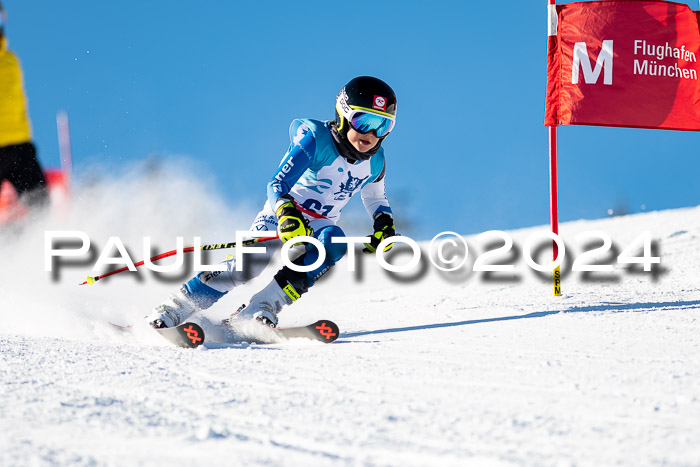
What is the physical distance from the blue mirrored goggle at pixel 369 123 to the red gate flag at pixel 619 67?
2.39 metres

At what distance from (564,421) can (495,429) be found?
8.6 inches

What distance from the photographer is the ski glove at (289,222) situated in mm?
3881

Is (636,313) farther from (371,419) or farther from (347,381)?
(371,419)

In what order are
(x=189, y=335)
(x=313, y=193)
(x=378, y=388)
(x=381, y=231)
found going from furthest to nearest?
(x=381, y=231) → (x=313, y=193) → (x=189, y=335) → (x=378, y=388)

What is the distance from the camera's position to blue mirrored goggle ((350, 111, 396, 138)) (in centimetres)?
409

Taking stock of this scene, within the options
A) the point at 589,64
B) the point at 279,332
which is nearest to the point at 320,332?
the point at 279,332

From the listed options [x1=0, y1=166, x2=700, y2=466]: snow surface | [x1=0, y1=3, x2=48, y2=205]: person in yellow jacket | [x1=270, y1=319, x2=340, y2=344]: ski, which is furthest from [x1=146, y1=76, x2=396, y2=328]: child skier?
[x1=0, y1=3, x2=48, y2=205]: person in yellow jacket

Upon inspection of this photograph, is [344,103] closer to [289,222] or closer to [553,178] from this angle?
[289,222]

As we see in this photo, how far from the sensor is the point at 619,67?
605 centimetres

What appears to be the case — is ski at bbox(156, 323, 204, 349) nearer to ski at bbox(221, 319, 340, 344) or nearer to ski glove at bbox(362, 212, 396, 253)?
ski at bbox(221, 319, 340, 344)

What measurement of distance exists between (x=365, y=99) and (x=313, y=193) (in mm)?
710

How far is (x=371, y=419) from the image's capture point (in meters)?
1.97

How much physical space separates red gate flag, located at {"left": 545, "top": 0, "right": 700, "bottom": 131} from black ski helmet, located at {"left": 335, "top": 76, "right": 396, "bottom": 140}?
7.85 feet

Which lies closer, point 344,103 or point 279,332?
point 279,332
